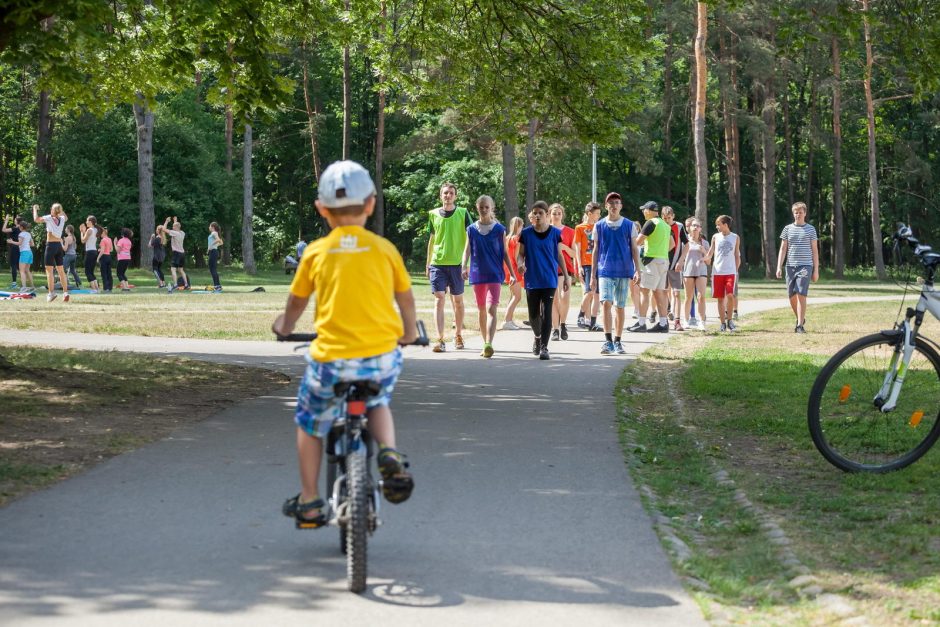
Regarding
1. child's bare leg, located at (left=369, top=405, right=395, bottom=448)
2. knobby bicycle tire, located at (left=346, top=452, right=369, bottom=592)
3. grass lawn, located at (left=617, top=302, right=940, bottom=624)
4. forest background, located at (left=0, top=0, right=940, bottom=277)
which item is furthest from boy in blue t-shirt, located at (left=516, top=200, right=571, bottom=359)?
knobby bicycle tire, located at (left=346, top=452, right=369, bottom=592)

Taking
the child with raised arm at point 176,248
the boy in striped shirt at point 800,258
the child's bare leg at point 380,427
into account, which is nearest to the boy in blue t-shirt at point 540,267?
the boy in striped shirt at point 800,258

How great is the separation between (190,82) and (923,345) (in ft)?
32.3

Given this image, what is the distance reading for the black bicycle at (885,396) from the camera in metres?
7.26

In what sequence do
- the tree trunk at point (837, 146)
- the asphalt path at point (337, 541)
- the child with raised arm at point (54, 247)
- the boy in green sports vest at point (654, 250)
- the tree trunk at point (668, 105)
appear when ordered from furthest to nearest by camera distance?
the tree trunk at point (837, 146), the tree trunk at point (668, 105), the child with raised arm at point (54, 247), the boy in green sports vest at point (654, 250), the asphalt path at point (337, 541)

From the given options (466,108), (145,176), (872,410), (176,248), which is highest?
(145,176)

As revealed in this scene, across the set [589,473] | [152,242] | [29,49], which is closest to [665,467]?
[589,473]

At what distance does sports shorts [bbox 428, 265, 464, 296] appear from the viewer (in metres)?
14.8

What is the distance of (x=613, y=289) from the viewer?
1514cm

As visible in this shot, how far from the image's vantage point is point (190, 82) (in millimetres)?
14633

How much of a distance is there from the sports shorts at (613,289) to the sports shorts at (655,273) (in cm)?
319

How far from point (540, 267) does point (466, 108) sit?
2363 millimetres

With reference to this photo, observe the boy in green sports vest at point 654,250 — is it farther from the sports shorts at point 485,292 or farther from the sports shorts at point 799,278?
the sports shorts at point 485,292

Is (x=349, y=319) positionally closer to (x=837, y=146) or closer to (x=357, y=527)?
(x=357, y=527)

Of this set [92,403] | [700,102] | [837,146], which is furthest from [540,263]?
[837,146]
